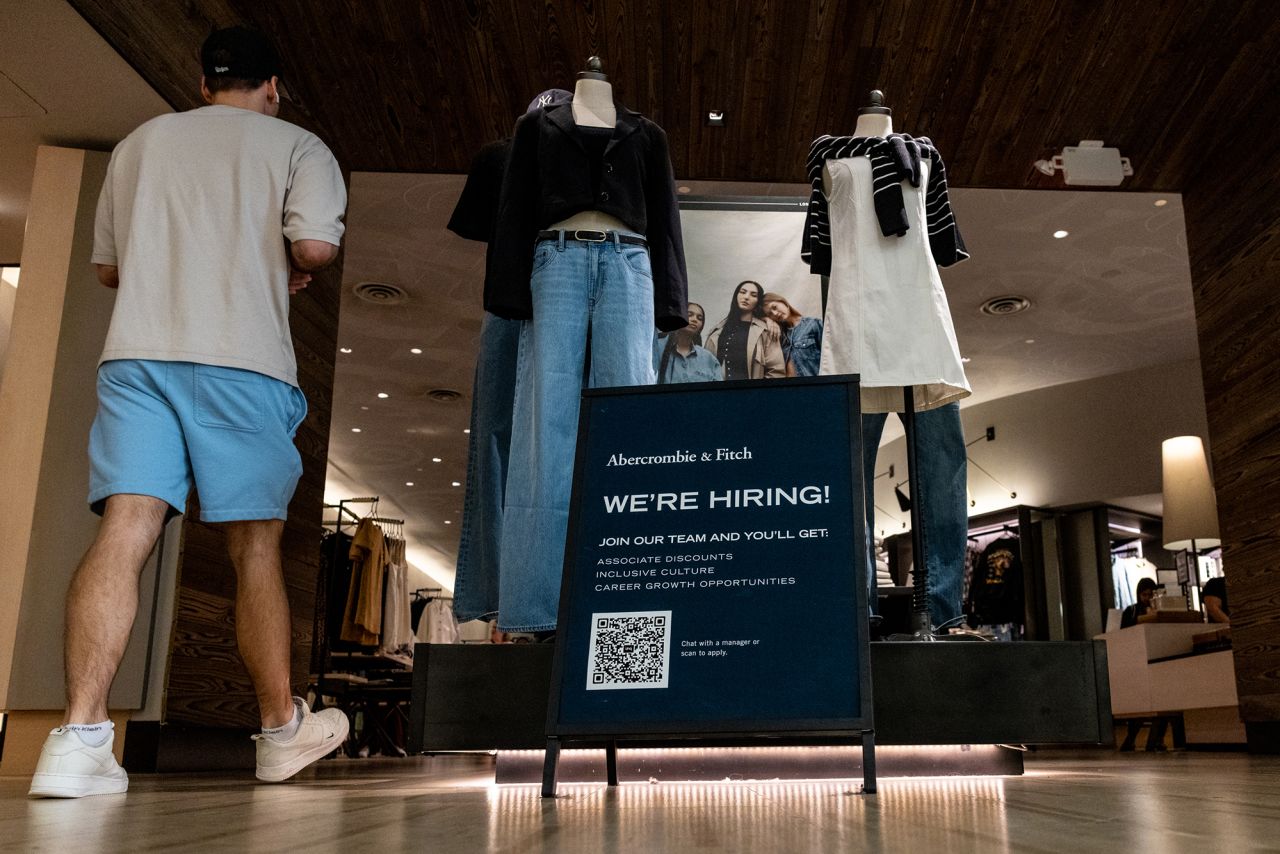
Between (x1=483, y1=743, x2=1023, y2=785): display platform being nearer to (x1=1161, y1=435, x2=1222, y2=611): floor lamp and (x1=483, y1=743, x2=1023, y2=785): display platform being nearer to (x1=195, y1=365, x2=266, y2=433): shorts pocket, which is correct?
(x1=195, y1=365, x2=266, y2=433): shorts pocket

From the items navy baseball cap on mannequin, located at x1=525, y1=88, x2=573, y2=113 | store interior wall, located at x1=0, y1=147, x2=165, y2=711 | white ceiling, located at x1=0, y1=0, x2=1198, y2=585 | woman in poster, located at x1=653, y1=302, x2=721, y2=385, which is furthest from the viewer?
woman in poster, located at x1=653, y1=302, x2=721, y2=385

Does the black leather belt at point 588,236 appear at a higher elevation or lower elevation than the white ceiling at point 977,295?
lower

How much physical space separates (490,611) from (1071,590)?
10967 millimetres

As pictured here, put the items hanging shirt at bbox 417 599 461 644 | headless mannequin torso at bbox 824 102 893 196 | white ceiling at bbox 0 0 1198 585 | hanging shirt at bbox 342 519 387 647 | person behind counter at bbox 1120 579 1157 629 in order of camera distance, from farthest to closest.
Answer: hanging shirt at bbox 417 599 461 644 < hanging shirt at bbox 342 519 387 647 < person behind counter at bbox 1120 579 1157 629 < white ceiling at bbox 0 0 1198 585 < headless mannequin torso at bbox 824 102 893 196

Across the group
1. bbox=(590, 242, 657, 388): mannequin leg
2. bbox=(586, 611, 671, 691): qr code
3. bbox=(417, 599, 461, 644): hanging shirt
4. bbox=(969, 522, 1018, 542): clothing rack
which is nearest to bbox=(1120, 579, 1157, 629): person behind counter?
bbox=(969, 522, 1018, 542): clothing rack

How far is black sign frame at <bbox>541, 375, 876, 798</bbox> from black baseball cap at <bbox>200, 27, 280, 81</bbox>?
1244 mm

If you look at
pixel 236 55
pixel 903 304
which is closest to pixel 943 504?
pixel 903 304

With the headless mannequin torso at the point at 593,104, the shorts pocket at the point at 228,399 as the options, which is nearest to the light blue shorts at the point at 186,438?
the shorts pocket at the point at 228,399

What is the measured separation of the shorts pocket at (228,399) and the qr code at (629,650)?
3.01ft

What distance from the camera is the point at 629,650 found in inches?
66.5

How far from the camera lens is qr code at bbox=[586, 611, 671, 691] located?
1.66 meters

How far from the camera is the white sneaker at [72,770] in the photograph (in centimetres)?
175

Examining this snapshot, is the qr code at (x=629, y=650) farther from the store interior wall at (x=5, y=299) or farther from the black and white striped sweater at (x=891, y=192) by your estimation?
the store interior wall at (x=5, y=299)

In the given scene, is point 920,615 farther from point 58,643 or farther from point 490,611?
point 58,643
